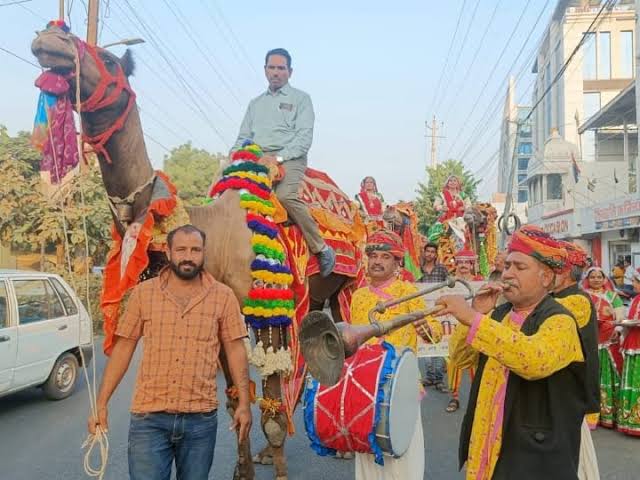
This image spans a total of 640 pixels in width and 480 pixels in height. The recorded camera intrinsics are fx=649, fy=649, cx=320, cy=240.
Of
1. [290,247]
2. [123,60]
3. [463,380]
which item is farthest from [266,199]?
[463,380]

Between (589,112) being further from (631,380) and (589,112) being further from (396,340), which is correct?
(396,340)

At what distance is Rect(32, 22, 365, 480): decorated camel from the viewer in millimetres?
3988

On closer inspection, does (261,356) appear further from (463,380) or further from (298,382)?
(463,380)

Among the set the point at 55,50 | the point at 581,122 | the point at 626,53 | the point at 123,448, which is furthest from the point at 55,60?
the point at 626,53

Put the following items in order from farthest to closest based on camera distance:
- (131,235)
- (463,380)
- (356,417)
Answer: (463,380) → (131,235) → (356,417)

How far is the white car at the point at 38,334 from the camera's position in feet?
24.2

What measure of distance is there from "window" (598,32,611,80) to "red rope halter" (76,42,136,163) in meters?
41.9

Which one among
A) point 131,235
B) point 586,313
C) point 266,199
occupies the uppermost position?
point 266,199

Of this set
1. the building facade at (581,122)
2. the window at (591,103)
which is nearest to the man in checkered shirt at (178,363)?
the building facade at (581,122)

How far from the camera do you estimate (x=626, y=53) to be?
40.4 metres

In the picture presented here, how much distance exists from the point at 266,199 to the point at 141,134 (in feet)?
3.66

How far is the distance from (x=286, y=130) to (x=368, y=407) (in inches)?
120

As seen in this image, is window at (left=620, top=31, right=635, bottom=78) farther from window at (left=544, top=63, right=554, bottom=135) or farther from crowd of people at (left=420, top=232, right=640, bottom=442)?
crowd of people at (left=420, top=232, right=640, bottom=442)

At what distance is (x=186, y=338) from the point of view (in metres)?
3.37
